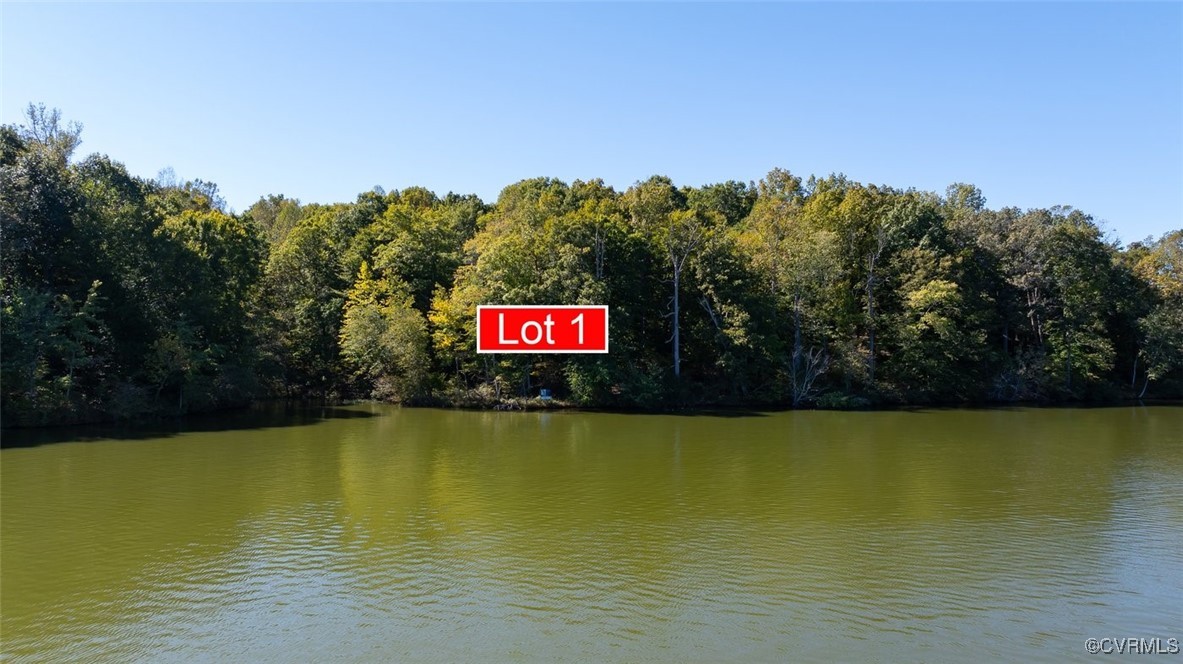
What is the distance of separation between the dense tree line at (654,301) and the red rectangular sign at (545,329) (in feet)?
2.83

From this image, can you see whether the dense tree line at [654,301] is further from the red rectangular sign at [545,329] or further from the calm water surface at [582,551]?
the calm water surface at [582,551]

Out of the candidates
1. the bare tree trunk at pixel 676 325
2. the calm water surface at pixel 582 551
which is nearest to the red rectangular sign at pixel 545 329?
the bare tree trunk at pixel 676 325

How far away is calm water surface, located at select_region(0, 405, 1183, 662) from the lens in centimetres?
897

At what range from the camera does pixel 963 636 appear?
8.90m

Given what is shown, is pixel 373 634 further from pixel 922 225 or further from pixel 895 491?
pixel 922 225

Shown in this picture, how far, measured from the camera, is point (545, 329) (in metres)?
32.6

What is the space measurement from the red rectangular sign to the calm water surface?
10.2 m

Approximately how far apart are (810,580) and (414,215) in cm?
Answer: 3722

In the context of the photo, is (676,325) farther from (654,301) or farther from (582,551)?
(582,551)

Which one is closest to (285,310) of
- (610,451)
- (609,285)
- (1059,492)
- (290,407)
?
(290,407)

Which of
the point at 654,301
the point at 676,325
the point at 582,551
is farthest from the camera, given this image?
the point at 654,301

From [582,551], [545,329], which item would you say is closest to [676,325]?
[545,329]

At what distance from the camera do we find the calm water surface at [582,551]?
8.97m

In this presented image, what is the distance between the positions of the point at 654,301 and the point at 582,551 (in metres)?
28.4
